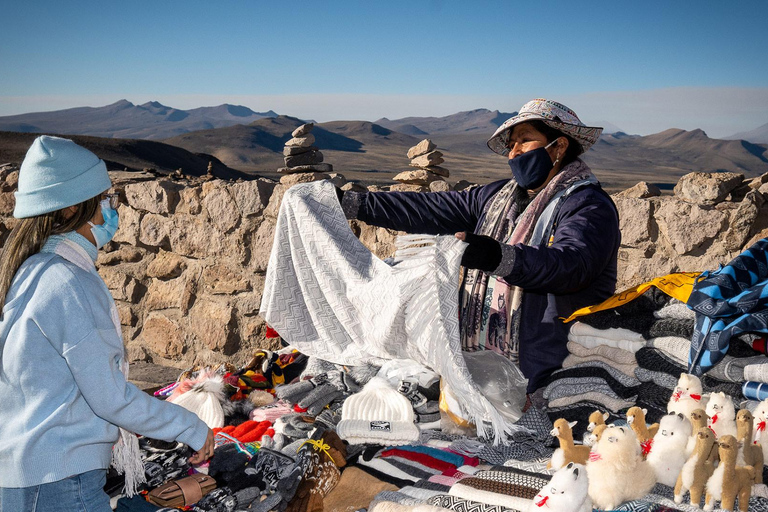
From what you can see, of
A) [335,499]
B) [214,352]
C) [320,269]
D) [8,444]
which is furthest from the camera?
[214,352]

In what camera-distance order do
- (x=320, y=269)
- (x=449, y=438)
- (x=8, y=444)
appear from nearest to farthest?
1. (x=8, y=444)
2. (x=449, y=438)
3. (x=320, y=269)

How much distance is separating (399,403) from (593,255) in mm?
1038

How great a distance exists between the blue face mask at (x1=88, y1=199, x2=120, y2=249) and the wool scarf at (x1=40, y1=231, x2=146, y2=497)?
0.15 feet

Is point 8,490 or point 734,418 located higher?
point 734,418

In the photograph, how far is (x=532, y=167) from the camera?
2.80 meters

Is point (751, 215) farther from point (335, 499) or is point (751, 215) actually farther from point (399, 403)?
point (335, 499)

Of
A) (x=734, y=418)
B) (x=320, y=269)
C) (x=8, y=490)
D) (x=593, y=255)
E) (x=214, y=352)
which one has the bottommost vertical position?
(x=214, y=352)

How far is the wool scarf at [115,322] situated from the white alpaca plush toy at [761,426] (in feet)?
6.45

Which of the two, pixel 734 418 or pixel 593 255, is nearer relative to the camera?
pixel 734 418

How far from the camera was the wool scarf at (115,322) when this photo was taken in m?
1.73

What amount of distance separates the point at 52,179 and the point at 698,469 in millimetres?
2032

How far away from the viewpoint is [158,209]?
458cm

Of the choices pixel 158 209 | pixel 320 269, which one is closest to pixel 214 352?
pixel 158 209

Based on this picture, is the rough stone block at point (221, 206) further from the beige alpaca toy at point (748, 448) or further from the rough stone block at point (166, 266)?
the beige alpaca toy at point (748, 448)
